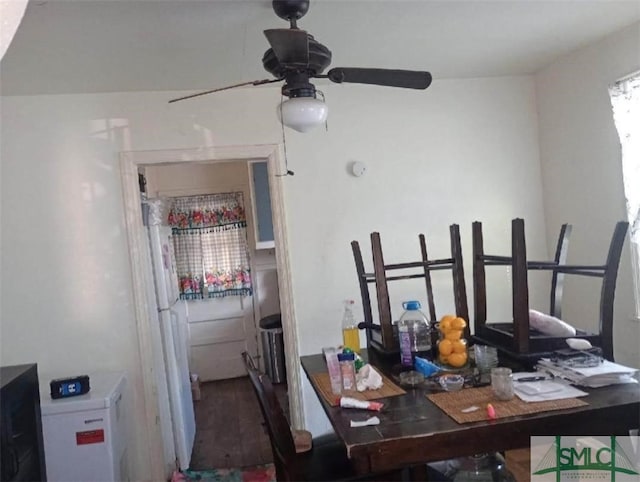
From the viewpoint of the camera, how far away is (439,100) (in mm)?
3340

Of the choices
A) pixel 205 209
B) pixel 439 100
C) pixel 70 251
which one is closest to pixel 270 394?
pixel 70 251

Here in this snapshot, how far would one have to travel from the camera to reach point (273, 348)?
4.83 meters

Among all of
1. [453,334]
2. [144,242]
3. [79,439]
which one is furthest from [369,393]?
[144,242]

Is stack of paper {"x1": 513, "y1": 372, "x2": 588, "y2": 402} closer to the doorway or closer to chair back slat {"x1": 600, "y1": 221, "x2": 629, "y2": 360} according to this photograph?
chair back slat {"x1": 600, "y1": 221, "x2": 629, "y2": 360}

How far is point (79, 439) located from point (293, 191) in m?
1.79

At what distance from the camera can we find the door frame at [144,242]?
2988 millimetres

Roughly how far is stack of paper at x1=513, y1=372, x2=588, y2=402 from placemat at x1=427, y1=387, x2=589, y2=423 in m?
0.03

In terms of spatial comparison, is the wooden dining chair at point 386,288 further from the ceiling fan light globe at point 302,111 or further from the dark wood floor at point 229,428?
the dark wood floor at point 229,428

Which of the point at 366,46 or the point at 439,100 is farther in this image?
the point at 439,100

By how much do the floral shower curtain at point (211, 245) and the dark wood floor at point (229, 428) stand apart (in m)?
0.94

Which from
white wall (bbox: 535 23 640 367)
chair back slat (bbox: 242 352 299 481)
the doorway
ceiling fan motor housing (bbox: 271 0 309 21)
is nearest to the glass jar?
chair back slat (bbox: 242 352 299 481)

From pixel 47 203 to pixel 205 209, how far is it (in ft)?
6.93

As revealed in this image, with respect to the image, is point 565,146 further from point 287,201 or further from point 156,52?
point 156,52

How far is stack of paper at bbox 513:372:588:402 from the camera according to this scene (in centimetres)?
157
